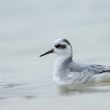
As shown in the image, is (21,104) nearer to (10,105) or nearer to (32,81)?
(10,105)

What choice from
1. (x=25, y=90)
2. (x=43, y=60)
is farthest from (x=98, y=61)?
(x=25, y=90)

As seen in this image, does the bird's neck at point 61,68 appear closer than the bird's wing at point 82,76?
No

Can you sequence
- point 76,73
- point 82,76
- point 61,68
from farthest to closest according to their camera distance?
point 61,68 → point 76,73 → point 82,76

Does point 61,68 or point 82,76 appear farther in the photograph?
point 61,68

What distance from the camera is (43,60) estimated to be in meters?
19.9

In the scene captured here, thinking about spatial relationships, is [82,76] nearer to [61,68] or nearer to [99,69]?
[99,69]

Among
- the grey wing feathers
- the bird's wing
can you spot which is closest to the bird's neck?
the bird's wing

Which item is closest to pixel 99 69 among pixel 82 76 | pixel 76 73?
pixel 82 76

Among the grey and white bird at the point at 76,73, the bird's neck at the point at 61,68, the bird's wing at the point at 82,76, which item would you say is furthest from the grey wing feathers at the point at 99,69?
the bird's neck at the point at 61,68

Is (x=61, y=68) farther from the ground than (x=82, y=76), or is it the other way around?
(x=82, y=76)

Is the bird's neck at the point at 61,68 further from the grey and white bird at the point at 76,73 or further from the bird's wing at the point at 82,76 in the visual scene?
the bird's wing at the point at 82,76

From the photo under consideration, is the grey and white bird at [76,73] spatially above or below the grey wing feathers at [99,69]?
below

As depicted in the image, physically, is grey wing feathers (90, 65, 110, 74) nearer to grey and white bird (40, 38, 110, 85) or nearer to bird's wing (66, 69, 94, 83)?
grey and white bird (40, 38, 110, 85)

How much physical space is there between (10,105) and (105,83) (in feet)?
10.2
